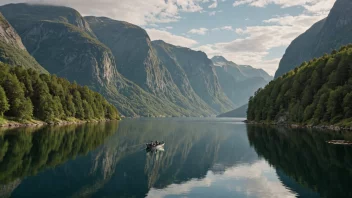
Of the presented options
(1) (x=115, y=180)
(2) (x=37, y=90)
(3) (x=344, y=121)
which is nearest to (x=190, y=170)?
(1) (x=115, y=180)

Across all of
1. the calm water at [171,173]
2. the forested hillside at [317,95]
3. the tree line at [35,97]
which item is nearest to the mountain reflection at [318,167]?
the calm water at [171,173]

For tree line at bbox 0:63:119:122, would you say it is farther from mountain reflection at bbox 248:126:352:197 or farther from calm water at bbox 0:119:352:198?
mountain reflection at bbox 248:126:352:197

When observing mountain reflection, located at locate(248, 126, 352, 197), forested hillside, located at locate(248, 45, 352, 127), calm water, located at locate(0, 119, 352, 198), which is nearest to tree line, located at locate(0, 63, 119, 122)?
calm water, located at locate(0, 119, 352, 198)

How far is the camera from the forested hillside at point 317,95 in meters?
130

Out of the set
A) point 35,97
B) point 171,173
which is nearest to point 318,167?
point 171,173

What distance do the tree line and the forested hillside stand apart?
118500 millimetres

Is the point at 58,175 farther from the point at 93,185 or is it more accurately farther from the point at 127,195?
the point at 127,195

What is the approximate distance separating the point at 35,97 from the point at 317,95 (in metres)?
134

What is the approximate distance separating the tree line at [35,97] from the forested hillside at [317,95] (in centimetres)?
11850

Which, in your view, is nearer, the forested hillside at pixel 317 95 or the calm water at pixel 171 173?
the calm water at pixel 171 173

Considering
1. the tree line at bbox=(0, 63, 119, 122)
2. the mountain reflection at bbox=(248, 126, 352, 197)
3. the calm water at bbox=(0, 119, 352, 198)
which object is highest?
the tree line at bbox=(0, 63, 119, 122)

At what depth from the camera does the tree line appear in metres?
131

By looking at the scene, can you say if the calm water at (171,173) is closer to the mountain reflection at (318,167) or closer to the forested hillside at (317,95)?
the mountain reflection at (318,167)

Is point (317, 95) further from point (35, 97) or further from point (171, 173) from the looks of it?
point (35, 97)
